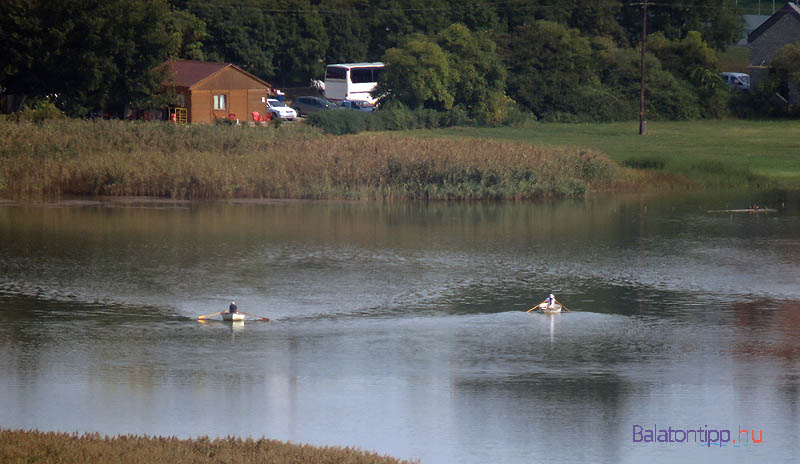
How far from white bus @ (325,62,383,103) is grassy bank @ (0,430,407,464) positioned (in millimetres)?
71257

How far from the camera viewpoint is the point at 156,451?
1006 cm

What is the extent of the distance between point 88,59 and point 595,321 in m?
38.3

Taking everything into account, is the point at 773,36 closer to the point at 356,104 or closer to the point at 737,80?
the point at 737,80

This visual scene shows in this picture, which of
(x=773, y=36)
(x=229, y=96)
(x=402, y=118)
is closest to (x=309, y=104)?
(x=229, y=96)

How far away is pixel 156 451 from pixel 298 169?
28.0m

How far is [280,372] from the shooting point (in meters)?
14.6

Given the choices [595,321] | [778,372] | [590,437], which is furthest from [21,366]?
[778,372]

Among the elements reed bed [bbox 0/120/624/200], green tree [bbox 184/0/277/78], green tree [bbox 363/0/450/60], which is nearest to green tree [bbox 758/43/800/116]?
green tree [bbox 363/0/450/60]

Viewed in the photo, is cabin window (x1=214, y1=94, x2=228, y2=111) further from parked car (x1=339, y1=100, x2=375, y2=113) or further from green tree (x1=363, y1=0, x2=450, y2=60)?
green tree (x1=363, y1=0, x2=450, y2=60)

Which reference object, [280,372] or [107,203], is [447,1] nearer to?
[107,203]

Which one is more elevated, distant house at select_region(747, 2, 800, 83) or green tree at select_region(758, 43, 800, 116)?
distant house at select_region(747, 2, 800, 83)

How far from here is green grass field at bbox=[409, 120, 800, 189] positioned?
42.4 m

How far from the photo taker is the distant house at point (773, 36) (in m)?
81.3

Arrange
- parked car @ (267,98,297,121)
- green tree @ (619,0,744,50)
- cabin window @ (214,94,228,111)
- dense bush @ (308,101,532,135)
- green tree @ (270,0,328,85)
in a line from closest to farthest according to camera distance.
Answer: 1. dense bush @ (308,101,532,135)
2. cabin window @ (214,94,228,111)
3. parked car @ (267,98,297,121)
4. green tree @ (270,0,328,85)
5. green tree @ (619,0,744,50)
